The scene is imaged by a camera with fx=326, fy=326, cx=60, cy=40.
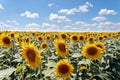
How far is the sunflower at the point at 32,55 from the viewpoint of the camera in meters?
4.63

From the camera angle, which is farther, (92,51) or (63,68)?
(92,51)

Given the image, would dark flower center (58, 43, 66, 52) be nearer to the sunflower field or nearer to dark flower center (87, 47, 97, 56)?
the sunflower field

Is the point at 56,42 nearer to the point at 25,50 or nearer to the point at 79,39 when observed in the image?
the point at 25,50

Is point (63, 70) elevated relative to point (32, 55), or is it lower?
lower

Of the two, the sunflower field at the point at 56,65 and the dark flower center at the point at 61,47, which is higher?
the dark flower center at the point at 61,47

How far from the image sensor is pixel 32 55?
470 cm

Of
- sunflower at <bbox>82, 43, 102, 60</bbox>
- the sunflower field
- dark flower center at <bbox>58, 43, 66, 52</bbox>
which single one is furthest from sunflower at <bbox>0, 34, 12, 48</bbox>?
sunflower at <bbox>82, 43, 102, 60</bbox>

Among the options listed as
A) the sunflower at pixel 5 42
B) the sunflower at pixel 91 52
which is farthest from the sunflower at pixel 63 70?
the sunflower at pixel 5 42

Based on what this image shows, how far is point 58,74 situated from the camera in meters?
4.84

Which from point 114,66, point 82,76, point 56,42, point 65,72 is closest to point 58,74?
point 65,72

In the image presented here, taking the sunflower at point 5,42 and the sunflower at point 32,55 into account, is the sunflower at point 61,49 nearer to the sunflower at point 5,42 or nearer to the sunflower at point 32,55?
the sunflower at point 32,55

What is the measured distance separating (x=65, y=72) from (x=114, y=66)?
14.1 ft

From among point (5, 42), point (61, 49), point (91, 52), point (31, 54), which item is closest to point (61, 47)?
point (61, 49)

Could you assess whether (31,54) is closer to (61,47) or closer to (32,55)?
(32,55)
